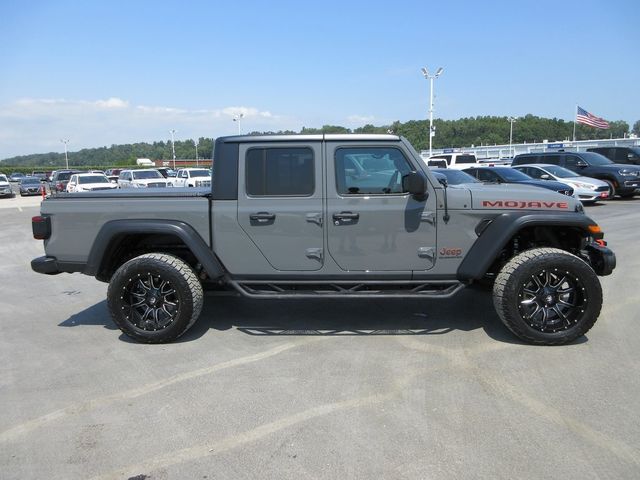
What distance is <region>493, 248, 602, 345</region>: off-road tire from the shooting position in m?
4.32

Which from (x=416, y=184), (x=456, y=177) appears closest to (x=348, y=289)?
(x=416, y=184)

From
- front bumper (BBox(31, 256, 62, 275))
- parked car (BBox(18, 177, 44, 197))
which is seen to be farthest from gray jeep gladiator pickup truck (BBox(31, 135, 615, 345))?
parked car (BBox(18, 177, 44, 197))

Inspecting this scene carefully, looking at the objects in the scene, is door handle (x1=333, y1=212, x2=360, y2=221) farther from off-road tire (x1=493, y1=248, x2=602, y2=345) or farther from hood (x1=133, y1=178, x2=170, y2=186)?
hood (x1=133, y1=178, x2=170, y2=186)

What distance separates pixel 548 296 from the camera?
441cm

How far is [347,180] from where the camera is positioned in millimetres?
4562

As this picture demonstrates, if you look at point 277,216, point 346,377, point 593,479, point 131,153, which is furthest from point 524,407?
point 131,153

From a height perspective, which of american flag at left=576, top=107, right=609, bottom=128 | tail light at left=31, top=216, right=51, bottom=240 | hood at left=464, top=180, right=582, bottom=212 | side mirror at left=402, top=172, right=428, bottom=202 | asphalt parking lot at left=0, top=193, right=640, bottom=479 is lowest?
asphalt parking lot at left=0, top=193, right=640, bottom=479

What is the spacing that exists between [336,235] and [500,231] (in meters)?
1.45

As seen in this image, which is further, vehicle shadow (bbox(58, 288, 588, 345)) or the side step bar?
vehicle shadow (bbox(58, 288, 588, 345))

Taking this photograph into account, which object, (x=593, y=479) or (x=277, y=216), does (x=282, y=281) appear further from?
(x=593, y=479)

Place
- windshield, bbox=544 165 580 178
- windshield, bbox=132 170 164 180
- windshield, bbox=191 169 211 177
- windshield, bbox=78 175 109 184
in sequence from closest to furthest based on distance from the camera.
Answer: windshield, bbox=544 165 580 178
windshield, bbox=78 175 109 184
windshield, bbox=132 170 164 180
windshield, bbox=191 169 211 177

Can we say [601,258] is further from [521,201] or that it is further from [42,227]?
[42,227]

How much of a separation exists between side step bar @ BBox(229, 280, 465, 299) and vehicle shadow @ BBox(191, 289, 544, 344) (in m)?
0.47

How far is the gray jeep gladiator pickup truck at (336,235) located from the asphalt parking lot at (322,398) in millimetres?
407
